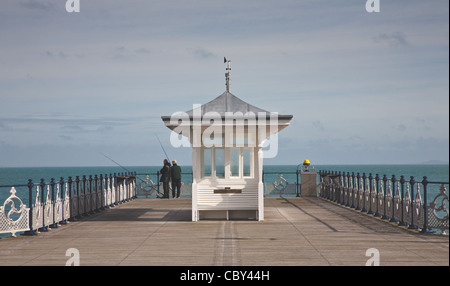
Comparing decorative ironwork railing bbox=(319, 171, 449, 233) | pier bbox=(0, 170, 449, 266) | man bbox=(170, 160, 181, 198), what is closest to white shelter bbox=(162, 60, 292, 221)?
pier bbox=(0, 170, 449, 266)

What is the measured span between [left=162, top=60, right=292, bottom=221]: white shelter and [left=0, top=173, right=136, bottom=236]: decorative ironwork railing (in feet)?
13.1

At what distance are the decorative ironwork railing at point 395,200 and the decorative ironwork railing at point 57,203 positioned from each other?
31.8 ft

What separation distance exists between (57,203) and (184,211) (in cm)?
685

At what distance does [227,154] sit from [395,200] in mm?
5465

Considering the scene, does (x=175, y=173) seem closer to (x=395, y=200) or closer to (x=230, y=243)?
(x=395, y=200)

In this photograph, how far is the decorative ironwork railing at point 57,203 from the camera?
1695 centimetres

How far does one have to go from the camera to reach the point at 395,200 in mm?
19641

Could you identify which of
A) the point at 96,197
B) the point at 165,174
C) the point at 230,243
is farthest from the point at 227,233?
the point at 165,174

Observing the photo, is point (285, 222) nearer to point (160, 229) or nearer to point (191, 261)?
point (160, 229)

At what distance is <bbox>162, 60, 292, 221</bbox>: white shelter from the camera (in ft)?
66.9

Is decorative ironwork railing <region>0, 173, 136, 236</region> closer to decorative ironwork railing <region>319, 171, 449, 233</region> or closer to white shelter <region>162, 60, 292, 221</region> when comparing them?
white shelter <region>162, 60, 292, 221</region>

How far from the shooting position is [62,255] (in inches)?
A: 511

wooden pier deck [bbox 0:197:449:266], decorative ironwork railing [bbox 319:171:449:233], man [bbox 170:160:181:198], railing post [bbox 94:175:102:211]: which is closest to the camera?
wooden pier deck [bbox 0:197:449:266]
